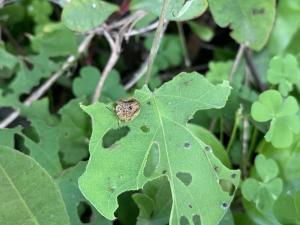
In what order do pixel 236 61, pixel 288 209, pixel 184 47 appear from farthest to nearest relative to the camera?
pixel 184 47 → pixel 236 61 → pixel 288 209

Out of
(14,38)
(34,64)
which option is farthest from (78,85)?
(14,38)

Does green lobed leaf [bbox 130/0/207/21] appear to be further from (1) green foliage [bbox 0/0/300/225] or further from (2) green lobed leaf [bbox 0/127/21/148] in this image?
(2) green lobed leaf [bbox 0/127/21/148]

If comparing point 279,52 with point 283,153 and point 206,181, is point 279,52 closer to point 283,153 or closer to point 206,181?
point 283,153

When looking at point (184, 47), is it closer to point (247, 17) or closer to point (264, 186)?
point (247, 17)

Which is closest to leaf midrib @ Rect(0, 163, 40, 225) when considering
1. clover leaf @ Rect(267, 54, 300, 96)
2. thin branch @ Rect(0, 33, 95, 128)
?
thin branch @ Rect(0, 33, 95, 128)

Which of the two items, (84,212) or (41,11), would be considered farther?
(41,11)

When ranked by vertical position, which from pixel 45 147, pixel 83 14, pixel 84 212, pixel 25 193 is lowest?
pixel 84 212

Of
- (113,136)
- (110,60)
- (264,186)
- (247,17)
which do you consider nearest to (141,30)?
(110,60)
